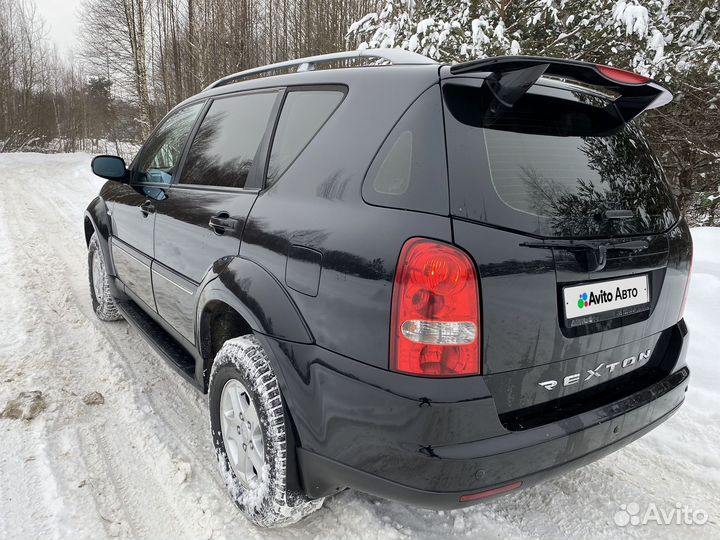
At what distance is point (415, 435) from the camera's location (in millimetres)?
1405

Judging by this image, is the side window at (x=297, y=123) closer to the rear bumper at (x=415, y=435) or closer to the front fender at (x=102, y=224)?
the rear bumper at (x=415, y=435)

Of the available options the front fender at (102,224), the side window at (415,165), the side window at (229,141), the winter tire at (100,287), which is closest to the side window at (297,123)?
the side window at (229,141)

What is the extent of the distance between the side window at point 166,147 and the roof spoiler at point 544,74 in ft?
6.34

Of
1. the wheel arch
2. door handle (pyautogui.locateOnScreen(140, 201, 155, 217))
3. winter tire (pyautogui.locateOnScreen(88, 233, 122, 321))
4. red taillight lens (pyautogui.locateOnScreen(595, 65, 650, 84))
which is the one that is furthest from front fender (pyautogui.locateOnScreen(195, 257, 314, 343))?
winter tire (pyautogui.locateOnScreen(88, 233, 122, 321))

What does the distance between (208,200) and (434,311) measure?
1443 millimetres

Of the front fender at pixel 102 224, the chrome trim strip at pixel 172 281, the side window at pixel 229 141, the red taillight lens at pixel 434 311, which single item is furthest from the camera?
the front fender at pixel 102 224

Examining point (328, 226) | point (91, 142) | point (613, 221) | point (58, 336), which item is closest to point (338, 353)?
point (328, 226)

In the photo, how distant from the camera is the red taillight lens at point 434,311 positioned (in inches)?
54.6

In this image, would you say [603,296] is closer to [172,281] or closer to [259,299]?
[259,299]

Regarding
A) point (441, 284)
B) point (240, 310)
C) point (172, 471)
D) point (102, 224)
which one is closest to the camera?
point (441, 284)

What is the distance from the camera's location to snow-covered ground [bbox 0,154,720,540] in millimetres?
1970

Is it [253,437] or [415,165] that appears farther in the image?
[253,437]

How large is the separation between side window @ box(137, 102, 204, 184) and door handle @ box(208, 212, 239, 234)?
841 millimetres

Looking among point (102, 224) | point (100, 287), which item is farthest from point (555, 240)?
point (100, 287)
